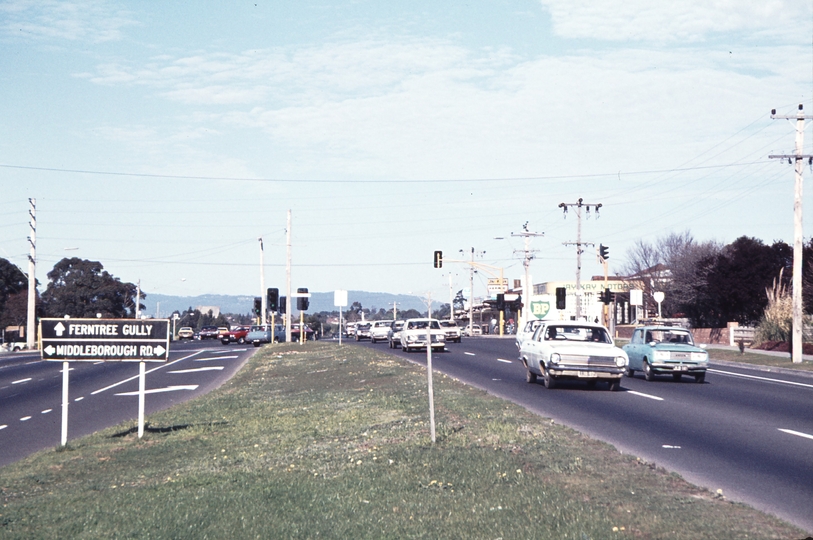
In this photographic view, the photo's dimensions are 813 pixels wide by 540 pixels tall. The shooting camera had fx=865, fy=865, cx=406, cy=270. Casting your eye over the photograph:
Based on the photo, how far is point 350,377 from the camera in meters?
A: 26.5

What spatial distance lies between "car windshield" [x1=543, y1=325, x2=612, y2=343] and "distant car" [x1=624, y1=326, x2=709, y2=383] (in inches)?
126

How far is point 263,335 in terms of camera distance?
217 feet

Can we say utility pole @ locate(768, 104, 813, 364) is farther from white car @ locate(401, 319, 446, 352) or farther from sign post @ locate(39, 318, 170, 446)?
sign post @ locate(39, 318, 170, 446)

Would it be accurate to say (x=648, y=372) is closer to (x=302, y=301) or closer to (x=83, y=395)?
(x=83, y=395)

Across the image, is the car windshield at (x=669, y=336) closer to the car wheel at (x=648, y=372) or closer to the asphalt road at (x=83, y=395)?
the car wheel at (x=648, y=372)

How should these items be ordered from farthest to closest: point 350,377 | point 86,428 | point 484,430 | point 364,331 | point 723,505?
point 364,331, point 350,377, point 86,428, point 484,430, point 723,505

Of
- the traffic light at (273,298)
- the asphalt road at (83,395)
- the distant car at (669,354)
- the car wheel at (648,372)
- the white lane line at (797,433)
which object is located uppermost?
the traffic light at (273,298)

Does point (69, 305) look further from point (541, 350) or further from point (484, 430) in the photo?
point (484, 430)

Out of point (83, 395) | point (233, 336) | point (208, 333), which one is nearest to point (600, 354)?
point (83, 395)

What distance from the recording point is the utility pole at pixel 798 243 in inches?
1340

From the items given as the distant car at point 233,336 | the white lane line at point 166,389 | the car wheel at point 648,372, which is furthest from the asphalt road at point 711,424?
the distant car at point 233,336

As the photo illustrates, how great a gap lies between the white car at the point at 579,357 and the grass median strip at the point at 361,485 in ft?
18.6

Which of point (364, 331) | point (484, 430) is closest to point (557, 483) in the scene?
point (484, 430)

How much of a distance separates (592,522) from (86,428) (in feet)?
42.9
